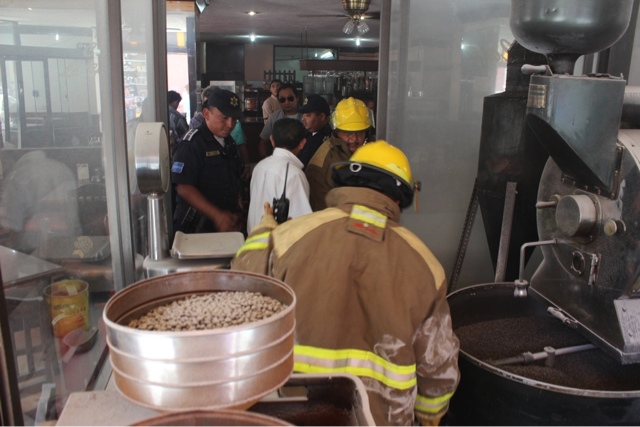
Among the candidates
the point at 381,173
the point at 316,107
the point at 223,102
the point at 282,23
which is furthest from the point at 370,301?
the point at 282,23

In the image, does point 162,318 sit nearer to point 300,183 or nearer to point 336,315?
point 336,315

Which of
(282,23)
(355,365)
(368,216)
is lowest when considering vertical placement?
(355,365)

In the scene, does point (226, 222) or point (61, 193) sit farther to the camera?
point (226, 222)

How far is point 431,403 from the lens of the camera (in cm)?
179

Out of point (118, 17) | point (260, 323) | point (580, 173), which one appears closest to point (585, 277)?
point (580, 173)

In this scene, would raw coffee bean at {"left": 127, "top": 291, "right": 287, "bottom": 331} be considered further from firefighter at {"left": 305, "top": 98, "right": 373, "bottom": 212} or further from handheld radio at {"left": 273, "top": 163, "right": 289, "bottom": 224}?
firefighter at {"left": 305, "top": 98, "right": 373, "bottom": 212}

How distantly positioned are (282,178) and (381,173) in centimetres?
141

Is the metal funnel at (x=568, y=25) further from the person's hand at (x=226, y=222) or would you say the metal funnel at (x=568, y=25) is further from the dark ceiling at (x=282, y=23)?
the dark ceiling at (x=282, y=23)

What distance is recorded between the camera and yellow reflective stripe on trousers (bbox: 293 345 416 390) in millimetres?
1635

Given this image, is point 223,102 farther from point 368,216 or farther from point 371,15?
point 371,15

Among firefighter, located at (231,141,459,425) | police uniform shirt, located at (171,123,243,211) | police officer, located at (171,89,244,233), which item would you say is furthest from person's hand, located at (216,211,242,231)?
firefighter, located at (231,141,459,425)

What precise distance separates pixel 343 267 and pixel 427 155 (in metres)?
2.27

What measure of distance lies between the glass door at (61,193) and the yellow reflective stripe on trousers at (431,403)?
1.08 m

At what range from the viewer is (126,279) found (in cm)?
250
